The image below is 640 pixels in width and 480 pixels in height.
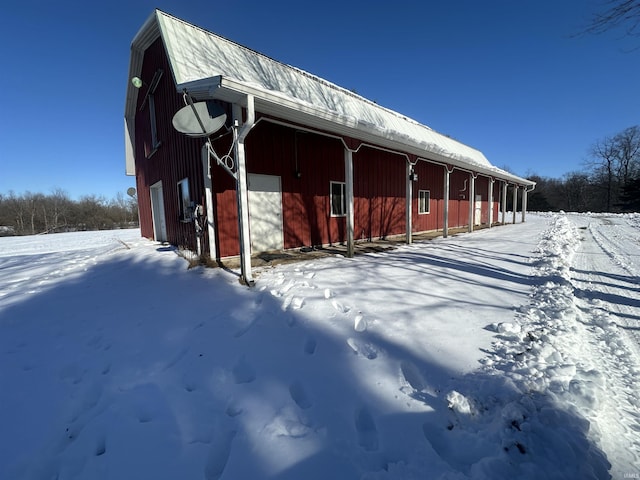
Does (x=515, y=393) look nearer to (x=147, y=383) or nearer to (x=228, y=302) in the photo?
(x=147, y=383)

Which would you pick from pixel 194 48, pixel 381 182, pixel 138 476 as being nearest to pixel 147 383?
pixel 138 476

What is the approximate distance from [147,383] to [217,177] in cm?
438

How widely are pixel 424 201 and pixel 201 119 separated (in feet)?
32.4

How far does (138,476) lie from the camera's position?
1.44 metres

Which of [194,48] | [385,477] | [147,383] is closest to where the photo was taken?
[385,477]

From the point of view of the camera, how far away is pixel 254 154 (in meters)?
6.23

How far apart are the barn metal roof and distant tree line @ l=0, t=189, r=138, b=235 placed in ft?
96.8

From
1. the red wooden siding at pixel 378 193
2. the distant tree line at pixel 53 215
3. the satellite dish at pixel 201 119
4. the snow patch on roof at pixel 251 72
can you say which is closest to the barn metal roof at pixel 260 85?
the snow patch on roof at pixel 251 72

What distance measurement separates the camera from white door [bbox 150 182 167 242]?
9.75 meters

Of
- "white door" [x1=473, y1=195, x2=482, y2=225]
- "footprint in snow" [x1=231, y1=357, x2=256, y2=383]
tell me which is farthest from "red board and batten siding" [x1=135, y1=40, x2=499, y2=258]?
"white door" [x1=473, y1=195, x2=482, y2=225]

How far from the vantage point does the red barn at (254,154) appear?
4366 mm

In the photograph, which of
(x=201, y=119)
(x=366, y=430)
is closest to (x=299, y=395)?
(x=366, y=430)

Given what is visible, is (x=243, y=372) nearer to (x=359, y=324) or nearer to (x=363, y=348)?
(x=363, y=348)

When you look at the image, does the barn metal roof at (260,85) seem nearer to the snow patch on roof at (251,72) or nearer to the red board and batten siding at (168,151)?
the snow patch on roof at (251,72)
